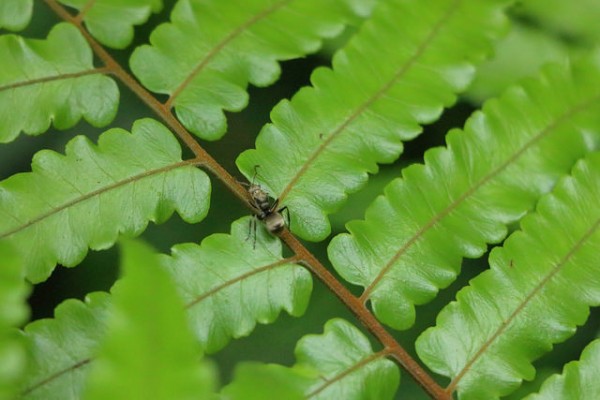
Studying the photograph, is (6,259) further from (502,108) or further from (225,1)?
(502,108)

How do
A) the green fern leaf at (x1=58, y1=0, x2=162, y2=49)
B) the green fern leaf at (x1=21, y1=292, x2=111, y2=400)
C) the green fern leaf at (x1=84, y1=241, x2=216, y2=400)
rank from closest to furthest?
1. the green fern leaf at (x1=84, y1=241, x2=216, y2=400)
2. the green fern leaf at (x1=21, y1=292, x2=111, y2=400)
3. the green fern leaf at (x1=58, y1=0, x2=162, y2=49)

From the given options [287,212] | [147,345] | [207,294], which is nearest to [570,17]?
[287,212]

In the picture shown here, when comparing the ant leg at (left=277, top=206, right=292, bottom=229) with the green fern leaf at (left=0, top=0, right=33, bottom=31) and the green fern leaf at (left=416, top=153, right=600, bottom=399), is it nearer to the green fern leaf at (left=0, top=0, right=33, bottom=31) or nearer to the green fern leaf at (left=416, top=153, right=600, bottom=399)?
the green fern leaf at (left=416, top=153, right=600, bottom=399)

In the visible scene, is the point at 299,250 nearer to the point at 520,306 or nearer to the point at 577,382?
the point at 520,306

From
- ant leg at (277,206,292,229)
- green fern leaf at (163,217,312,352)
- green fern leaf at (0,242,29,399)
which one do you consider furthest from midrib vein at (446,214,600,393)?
green fern leaf at (0,242,29,399)

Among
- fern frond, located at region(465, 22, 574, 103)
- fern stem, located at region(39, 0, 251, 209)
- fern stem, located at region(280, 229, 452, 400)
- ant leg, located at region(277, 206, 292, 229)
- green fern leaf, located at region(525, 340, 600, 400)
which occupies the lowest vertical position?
fern stem, located at region(280, 229, 452, 400)

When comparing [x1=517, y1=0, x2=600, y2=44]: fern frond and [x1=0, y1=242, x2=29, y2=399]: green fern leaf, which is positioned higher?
[x1=517, y1=0, x2=600, y2=44]: fern frond

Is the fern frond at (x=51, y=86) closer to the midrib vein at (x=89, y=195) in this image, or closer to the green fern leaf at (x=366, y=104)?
the midrib vein at (x=89, y=195)

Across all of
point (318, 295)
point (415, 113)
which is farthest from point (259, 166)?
point (318, 295)
